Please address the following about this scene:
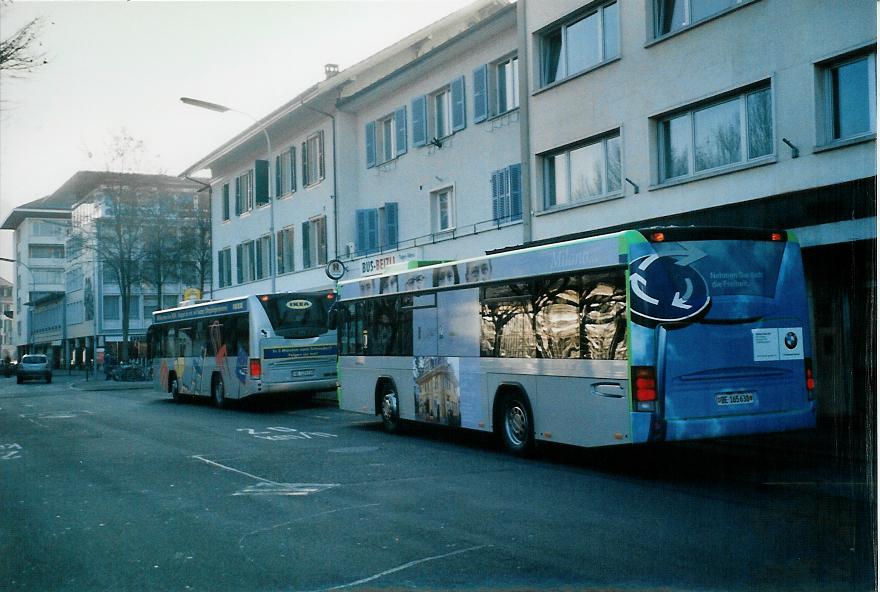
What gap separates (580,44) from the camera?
2073 centimetres

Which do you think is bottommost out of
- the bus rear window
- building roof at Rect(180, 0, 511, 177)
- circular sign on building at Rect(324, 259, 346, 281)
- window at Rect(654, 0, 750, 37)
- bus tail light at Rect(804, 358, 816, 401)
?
bus tail light at Rect(804, 358, 816, 401)

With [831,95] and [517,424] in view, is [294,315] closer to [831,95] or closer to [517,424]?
[517,424]

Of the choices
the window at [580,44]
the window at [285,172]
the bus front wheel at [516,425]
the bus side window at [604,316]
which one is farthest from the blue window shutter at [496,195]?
the window at [285,172]

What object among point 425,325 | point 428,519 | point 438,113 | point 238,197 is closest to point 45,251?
point 238,197

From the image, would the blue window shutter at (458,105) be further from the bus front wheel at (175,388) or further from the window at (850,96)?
the window at (850,96)

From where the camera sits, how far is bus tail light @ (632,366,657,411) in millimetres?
10047

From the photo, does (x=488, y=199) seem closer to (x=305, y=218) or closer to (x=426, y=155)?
(x=426, y=155)

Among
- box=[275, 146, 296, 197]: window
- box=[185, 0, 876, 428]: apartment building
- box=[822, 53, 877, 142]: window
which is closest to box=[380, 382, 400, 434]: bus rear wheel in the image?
box=[185, 0, 876, 428]: apartment building

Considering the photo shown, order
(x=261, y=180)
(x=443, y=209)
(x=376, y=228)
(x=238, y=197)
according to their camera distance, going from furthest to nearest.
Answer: (x=238, y=197) < (x=261, y=180) < (x=376, y=228) < (x=443, y=209)

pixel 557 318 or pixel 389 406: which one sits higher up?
pixel 557 318

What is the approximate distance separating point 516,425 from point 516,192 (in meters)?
11.7

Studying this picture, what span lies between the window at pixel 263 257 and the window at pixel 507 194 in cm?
1803

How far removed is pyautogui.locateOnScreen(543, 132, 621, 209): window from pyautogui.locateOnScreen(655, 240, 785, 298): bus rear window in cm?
907

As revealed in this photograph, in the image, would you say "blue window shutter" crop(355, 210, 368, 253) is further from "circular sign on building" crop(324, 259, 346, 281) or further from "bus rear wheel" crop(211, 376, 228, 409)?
"bus rear wheel" crop(211, 376, 228, 409)
